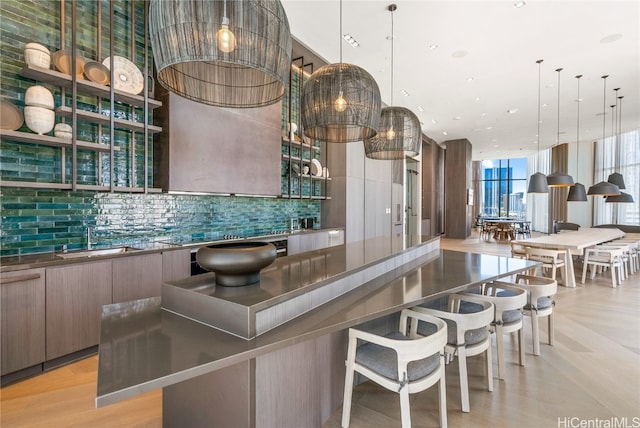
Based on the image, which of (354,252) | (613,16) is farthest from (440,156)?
(354,252)

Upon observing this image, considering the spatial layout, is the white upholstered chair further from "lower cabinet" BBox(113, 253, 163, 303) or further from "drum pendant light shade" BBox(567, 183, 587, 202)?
"lower cabinet" BBox(113, 253, 163, 303)

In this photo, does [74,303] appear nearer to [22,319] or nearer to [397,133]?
[22,319]

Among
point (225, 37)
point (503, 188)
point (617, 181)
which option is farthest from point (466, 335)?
point (503, 188)

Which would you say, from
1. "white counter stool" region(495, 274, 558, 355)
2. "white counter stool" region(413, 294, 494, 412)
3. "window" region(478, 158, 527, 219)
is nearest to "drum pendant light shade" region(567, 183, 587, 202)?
"white counter stool" region(495, 274, 558, 355)

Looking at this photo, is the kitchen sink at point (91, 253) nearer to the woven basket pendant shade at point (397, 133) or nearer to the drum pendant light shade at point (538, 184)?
the woven basket pendant shade at point (397, 133)

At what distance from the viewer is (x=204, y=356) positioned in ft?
3.51

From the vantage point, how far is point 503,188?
1825 centimetres

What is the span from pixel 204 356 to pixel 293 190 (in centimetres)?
493

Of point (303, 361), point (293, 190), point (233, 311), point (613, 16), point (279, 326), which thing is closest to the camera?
point (233, 311)

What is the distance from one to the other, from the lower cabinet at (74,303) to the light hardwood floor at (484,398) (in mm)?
219

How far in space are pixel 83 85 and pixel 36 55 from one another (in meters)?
0.36

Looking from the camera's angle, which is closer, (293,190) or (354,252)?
(354,252)

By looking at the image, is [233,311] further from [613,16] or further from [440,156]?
[440,156]

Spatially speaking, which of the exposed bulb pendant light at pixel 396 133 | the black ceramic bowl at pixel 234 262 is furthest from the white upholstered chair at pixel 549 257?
the black ceramic bowl at pixel 234 262
